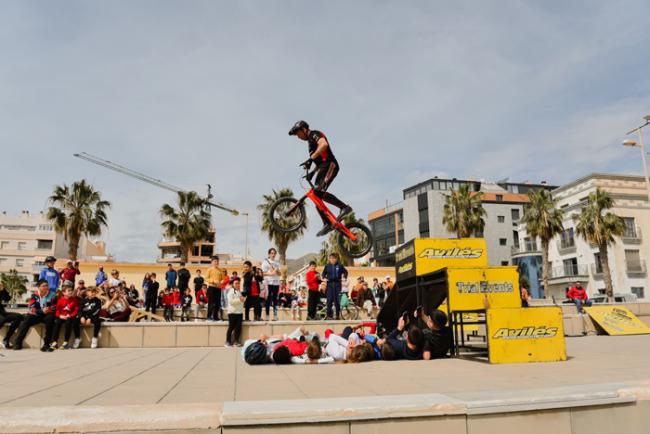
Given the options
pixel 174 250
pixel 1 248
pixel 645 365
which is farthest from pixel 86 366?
pixel 174 250

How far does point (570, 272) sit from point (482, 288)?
4346 centimetres

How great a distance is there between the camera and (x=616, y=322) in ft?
46.7

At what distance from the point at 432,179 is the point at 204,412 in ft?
234

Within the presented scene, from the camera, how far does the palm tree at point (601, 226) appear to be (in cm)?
3503

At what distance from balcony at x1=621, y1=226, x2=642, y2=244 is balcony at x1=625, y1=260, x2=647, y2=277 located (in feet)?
6.46

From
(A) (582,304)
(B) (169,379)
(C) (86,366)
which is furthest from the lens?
(A) (582,304)

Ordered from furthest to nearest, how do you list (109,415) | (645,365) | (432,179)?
(432,179) < (645,365) < (109,415)

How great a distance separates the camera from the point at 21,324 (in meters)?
10.2

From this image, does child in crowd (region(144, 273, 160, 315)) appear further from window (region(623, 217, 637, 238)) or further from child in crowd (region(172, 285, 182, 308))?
window (region(623, 217, 637, 238))

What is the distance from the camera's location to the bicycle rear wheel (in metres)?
11.5

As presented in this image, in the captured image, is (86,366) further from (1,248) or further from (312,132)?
(1,248)

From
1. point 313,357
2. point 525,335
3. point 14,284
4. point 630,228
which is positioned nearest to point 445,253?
point 525,335

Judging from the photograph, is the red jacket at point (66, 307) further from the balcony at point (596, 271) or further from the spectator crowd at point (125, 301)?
the balcony at point (596, 271)

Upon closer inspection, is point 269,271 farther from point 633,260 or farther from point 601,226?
point 633,260
